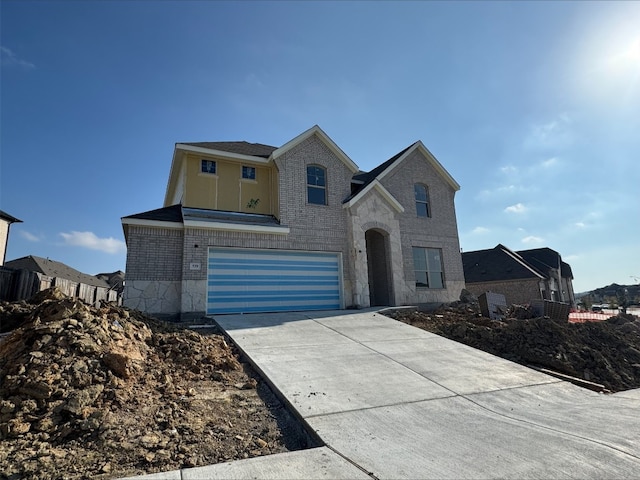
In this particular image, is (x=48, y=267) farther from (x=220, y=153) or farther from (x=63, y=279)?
(x=220, y=153)

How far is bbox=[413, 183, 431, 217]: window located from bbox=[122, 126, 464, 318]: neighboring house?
0.07 m

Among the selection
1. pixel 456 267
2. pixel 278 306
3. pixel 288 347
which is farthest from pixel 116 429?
pixel 456 267

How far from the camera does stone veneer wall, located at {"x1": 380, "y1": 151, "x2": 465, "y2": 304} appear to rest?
16.7m

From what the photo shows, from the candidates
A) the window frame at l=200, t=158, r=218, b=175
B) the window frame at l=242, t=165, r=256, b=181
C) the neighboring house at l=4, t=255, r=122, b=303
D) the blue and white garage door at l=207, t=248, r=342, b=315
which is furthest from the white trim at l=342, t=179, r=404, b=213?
the neighboring house at l=4, t=255, r=122, b=303

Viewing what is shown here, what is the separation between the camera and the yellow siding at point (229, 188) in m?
13.8

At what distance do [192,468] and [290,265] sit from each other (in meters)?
10.7

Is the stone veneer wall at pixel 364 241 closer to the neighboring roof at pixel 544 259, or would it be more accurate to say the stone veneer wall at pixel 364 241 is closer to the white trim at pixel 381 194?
the white trim at pixel 381 194

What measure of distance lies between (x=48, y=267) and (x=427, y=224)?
37.6 metres

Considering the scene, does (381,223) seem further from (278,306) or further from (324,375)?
(324,375)

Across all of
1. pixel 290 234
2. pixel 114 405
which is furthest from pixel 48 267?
pixel 114 405

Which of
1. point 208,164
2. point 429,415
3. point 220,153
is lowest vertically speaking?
point 429,415

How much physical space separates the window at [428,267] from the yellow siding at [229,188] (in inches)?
293

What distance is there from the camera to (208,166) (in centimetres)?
1414

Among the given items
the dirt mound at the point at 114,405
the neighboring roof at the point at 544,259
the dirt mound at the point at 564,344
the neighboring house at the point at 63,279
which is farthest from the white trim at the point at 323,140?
the neighboring roof at the point at 544,259
